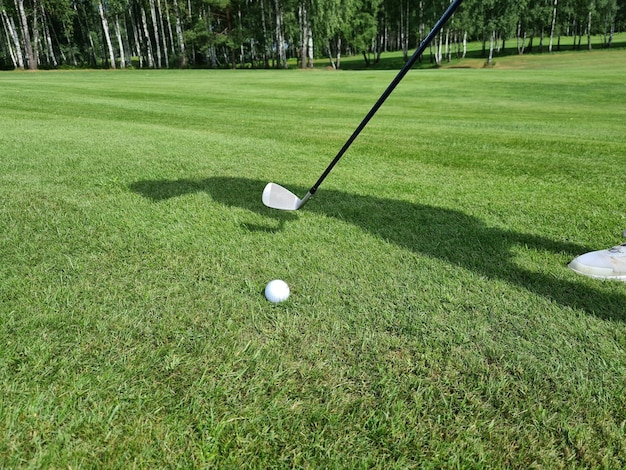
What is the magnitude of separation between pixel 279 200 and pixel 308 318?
5.31 ft

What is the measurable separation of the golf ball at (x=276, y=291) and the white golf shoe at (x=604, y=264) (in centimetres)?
200

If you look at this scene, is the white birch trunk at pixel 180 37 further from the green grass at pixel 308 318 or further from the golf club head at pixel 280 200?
the golf club head at pixel 280 200

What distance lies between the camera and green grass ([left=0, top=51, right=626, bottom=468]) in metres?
1.62

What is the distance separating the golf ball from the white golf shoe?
6.56 feet

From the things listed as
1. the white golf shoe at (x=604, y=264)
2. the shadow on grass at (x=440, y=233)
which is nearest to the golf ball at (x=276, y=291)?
the shadow on grass at (x=440, y=233)

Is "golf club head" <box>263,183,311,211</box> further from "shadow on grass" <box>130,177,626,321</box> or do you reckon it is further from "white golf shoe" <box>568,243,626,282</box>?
"white golf shoe" <box>568,243,626,282</box>

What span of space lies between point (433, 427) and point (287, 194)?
2.57m

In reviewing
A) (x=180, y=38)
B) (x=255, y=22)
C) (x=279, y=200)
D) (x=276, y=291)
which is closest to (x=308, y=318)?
(x=276, y=291)

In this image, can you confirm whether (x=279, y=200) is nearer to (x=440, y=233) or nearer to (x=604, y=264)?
(x=440, y=233)

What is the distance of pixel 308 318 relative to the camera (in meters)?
2.34

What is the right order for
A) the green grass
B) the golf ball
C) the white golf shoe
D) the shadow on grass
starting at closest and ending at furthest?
the green grass
the golf ball
the shadow on grass
the white golf shoe

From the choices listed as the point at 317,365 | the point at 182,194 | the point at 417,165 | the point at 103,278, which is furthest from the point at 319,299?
the point at 417,165

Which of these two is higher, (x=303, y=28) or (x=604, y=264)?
(x=303, y=28)

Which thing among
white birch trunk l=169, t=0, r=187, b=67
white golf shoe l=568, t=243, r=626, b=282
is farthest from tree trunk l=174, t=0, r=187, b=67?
white golf shoe l=568, t=243, r=626, b=282
